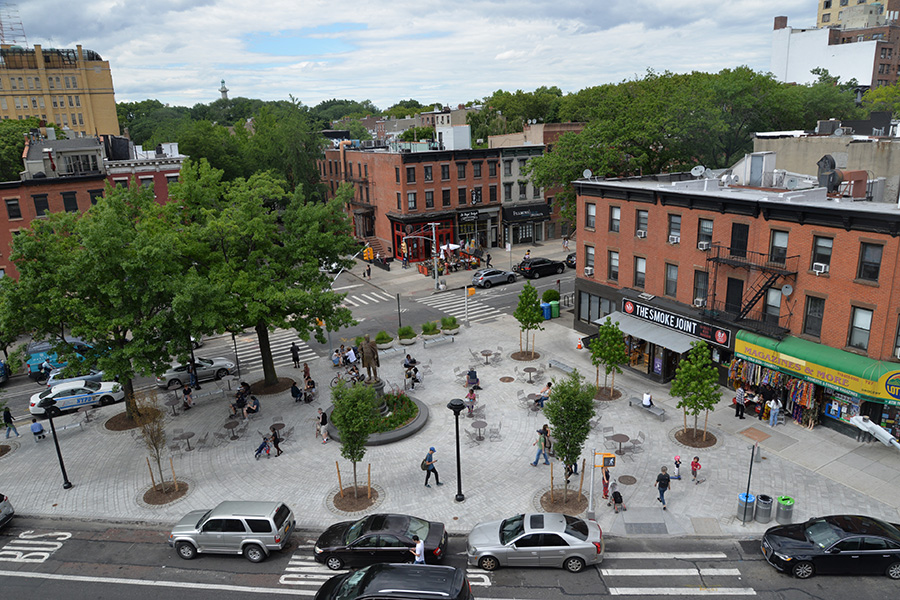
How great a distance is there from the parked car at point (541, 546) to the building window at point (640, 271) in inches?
739

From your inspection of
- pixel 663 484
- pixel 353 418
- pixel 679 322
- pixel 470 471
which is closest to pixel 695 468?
pixel 663 484

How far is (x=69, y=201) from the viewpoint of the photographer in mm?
48531

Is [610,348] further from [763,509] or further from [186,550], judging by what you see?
[186,550]

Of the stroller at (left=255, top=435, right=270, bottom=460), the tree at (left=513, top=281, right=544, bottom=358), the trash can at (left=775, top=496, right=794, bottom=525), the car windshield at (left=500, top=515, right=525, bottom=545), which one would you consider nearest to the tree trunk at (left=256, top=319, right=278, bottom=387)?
the stroller at (left=255, top=435, right=270, bottom=460)

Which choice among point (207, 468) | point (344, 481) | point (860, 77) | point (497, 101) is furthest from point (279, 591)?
point (860, 77)

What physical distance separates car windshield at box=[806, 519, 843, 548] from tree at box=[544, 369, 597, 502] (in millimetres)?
7105

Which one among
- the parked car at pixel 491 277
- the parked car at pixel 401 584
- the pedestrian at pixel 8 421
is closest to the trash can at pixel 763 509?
the parked car at pixel 401 584

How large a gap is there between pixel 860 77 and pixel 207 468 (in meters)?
143

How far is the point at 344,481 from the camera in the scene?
23266 mm

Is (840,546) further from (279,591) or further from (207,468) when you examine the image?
(207,468)

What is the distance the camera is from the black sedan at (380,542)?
17555 mm

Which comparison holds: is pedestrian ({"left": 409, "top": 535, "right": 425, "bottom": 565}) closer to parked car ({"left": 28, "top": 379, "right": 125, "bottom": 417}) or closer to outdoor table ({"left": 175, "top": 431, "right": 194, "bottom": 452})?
outdoor table ({"left": 175, "top": 431, "right": 194, "bottom": 452})

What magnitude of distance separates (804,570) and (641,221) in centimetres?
2046

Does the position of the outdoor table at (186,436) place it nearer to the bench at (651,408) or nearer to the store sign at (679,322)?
the bench at (651,408)
